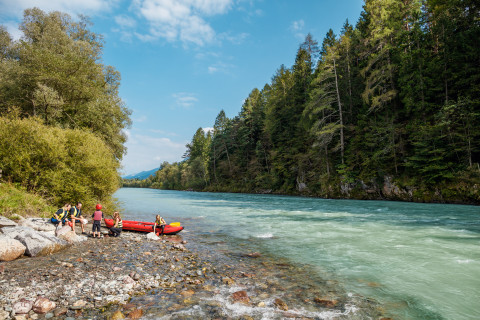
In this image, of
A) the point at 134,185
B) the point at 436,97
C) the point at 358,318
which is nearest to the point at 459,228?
the point at 358,318

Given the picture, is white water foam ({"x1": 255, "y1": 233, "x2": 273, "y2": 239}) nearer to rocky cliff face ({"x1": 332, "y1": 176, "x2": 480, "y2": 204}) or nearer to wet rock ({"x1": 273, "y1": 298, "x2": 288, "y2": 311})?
wet rock ({"x1": 273, "y1": 298, "x2": 288, "y2": 311})

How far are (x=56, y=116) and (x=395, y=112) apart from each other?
34898mm

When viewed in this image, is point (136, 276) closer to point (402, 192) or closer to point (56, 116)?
point (56, 116)

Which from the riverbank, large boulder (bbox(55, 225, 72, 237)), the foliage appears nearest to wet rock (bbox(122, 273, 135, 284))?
the riverbank

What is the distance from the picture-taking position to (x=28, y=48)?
710 inches

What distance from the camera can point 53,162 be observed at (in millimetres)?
13047

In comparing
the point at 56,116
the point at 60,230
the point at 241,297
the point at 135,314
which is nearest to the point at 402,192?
the point at 241,297

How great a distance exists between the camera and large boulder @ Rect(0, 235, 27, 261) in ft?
21.7

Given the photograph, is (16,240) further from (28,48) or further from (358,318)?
A: (28,48)

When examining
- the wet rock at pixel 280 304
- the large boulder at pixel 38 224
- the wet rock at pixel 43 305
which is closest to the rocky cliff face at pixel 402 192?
the wet rock at pixel 280 304

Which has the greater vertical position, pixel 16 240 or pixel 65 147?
pixel 65 147

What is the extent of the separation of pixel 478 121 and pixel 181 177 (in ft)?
300

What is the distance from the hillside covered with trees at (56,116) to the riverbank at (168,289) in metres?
7.22

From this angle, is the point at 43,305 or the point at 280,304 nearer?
the point at 43,305
